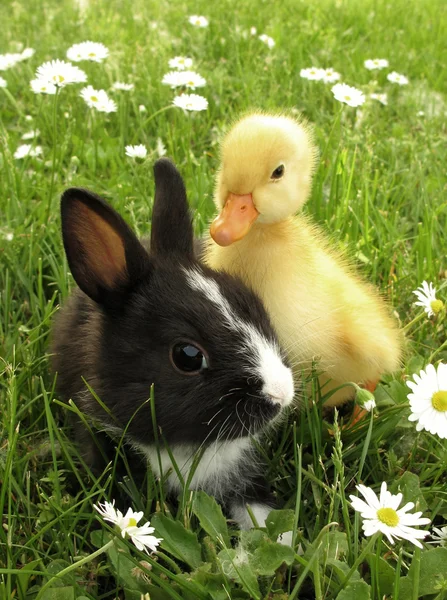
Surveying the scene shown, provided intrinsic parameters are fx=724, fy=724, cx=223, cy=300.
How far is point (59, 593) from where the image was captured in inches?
69.9

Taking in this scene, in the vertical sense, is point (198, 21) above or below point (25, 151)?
above

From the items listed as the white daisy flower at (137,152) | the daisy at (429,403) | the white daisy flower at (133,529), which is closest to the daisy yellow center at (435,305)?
the daisy at (429,403)

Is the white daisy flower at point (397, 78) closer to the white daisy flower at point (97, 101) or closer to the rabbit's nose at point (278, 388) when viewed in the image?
the white daisy flower at point (97, 101)

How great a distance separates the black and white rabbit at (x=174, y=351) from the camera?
197 cm

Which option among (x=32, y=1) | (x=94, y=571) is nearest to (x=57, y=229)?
(x=94, y=571)

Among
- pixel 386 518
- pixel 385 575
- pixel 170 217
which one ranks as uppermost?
pixel 170 217

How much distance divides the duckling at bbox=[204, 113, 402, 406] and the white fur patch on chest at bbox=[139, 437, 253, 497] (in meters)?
0.34

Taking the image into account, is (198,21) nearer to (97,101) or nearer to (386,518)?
(97,101)

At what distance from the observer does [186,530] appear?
1926mm

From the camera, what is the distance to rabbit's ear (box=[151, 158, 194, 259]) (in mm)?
2271

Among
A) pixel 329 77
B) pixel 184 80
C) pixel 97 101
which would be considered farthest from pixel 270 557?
pixel 329 77

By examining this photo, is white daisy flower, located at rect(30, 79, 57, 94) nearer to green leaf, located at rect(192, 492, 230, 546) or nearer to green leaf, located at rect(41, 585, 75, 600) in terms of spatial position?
green leaf, located at rect(192, 492, 230, 546)

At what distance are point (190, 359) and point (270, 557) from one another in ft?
1.82

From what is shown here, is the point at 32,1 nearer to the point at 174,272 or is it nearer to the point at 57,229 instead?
the point at 57,229
